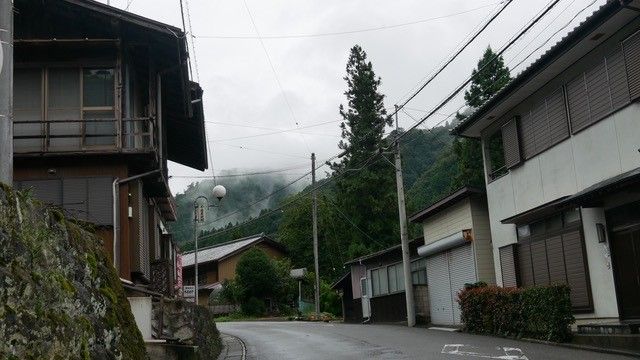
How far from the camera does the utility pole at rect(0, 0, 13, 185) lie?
21.9ft

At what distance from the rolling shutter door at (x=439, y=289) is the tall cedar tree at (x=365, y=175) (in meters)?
27.5

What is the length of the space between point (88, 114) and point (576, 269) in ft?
45.1

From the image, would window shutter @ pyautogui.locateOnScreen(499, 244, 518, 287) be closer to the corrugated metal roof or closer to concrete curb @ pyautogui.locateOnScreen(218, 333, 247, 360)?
concrete curb @ pyautogui.locateOnScreen(218, 333, 247, 360)

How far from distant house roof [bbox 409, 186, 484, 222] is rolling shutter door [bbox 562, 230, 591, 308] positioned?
242 inches

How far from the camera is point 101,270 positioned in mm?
8102

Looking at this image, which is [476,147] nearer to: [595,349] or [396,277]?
[396,277]

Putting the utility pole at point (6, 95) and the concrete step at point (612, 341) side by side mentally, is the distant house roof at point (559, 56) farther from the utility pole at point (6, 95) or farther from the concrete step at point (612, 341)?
the utility pole at point (6, 95)

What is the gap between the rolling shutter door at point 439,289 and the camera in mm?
26188

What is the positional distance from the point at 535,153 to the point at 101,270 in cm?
1466

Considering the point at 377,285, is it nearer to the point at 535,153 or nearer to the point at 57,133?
the point at 535,153

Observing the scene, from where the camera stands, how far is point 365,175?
56.6 metres

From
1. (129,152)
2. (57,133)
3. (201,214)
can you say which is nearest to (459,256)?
(201,214)

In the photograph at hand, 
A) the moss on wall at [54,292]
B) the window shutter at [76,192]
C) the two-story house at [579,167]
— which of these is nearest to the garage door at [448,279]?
the two-story house at [579,167]

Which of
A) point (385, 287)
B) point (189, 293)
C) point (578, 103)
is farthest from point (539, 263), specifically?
point (385, 287)
